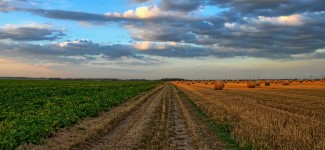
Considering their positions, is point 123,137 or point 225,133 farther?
point 225,133

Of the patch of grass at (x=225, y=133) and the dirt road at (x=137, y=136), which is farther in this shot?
the dirt road at (x=137, y=136)

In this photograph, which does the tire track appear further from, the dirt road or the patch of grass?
the patch of grass

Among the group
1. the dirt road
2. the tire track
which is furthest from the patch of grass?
the tire track

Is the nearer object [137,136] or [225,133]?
[137,136]

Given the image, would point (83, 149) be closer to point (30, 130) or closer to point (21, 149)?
point (21, 149)

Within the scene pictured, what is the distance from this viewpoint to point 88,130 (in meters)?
15.5

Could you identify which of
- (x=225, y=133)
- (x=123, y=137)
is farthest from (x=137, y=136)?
(x=225, y=133)

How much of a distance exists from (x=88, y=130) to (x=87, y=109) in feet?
25.7

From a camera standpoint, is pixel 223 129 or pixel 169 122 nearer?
pixel 223 129

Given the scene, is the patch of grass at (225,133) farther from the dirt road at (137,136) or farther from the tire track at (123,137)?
the tire track at (123,137)

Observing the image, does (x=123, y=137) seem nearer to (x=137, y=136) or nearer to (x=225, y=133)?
(x=137, y=136)

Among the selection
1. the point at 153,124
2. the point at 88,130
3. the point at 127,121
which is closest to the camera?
the point at 88,130

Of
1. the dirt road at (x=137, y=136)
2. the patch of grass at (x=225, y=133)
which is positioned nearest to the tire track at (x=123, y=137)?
the dirt road at (x=137, y=136)

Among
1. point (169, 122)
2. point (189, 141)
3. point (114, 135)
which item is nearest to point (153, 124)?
point (169, 122)
